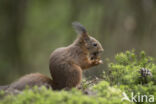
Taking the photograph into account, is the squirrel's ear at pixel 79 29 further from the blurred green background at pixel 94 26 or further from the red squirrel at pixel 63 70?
the blurred green background at pixel 94 26

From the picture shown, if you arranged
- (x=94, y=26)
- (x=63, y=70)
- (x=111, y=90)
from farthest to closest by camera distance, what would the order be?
(x=94, y=26), (x=63, y=70), (x=111, y=90)

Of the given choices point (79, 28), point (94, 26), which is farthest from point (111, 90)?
point (94, 26)

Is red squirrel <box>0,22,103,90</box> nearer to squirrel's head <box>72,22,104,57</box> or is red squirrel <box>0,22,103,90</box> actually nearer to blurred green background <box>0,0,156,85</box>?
squirrel's head <box>72,22,104,57</box>

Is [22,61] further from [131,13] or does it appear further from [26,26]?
[131,13]

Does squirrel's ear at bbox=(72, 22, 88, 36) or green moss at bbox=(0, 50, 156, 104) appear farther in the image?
squirrel's ear at bbox=(72, 22, 88, 36)

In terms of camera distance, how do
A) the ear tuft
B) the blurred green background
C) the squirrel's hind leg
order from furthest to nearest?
the blurred green background → the ear tuft → the squirrel's hind leg

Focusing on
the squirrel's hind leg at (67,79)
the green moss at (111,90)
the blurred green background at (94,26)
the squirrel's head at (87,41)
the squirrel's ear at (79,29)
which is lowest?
the green moss at (111,90)

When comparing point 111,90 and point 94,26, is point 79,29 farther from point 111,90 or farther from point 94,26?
point 94,26

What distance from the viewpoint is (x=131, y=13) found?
1091cm

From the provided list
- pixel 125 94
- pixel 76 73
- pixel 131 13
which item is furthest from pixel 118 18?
pixel 125 94

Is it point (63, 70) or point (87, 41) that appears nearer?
point (63, 70)

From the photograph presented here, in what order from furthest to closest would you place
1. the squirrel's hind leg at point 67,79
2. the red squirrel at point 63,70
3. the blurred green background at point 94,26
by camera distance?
the blurred green background at point 94,26 < the squirrel's hind leg at point 67,79 < the red squirrel at point 63,70

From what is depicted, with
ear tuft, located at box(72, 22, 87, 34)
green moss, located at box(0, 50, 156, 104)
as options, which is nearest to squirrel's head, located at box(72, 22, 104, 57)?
ear tuft, located at box(72, 22, 87, 34)

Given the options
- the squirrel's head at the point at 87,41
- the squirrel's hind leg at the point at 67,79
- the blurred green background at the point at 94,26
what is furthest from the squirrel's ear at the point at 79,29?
the blurred green background at the point at 94,26
